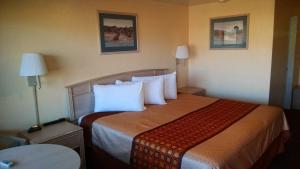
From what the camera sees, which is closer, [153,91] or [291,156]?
[291,156]

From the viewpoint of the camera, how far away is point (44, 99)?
2.60 meters

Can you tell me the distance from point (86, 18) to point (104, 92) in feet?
3.14

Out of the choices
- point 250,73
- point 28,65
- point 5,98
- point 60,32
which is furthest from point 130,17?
point 250,73

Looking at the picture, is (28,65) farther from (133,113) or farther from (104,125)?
(133,113)

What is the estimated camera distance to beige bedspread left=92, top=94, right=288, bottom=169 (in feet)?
5.65

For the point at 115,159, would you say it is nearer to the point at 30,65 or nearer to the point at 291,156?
the point at 30,65

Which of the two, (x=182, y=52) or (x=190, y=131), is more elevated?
(x=182, y=52)

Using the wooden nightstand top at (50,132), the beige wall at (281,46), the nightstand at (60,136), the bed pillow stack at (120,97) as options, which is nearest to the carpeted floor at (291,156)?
the beige wall at (281,46)

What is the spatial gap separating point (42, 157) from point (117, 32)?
2002mm

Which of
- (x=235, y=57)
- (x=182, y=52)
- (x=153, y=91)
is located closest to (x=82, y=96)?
(x=153, y=91)

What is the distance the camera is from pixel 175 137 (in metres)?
2.04

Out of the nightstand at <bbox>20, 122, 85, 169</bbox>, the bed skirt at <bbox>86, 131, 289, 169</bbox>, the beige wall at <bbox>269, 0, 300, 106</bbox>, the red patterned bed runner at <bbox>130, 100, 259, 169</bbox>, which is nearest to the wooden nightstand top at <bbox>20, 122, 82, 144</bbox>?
the nightstand at <bbox>20, 122, 85, 169</bbox>

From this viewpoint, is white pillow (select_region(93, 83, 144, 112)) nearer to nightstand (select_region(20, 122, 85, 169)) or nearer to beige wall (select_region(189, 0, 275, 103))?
nightstand (select_region(20, 122, 85, 169))

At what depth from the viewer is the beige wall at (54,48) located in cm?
231
